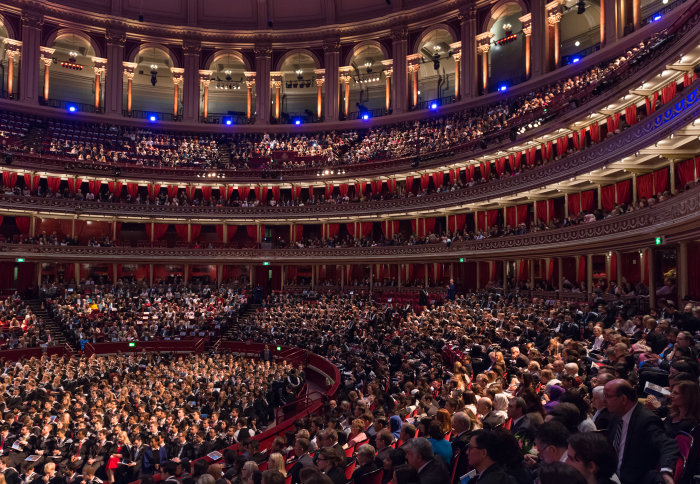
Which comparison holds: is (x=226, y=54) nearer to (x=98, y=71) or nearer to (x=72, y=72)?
(x=98, y=71)

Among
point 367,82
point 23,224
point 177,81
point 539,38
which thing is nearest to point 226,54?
point 177,81

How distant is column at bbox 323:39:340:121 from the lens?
4356cm

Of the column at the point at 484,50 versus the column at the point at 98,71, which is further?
the column at the point at 98,71

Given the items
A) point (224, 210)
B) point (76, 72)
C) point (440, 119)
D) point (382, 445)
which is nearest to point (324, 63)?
point (440, 119)

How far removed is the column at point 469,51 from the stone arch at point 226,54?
57.5 feet

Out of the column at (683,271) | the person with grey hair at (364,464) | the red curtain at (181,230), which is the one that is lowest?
the person with grey hair at (364,464)

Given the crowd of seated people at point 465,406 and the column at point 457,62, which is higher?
the column at point 457,62

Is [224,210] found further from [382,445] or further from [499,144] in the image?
[382,445]

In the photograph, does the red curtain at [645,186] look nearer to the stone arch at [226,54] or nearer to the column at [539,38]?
the column at [539,38]

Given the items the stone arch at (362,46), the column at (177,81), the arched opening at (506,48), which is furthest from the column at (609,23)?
A: the column at (177,81)

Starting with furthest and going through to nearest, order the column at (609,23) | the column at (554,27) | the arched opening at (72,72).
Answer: the arched opening at (72,72) < the column at (554,27) < the column at (609,23)

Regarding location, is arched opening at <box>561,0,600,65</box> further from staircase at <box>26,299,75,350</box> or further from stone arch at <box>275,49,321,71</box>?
staircase at <box>26,299,75,350</box>

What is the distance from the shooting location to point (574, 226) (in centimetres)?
2220

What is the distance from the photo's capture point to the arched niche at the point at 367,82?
45562mm
